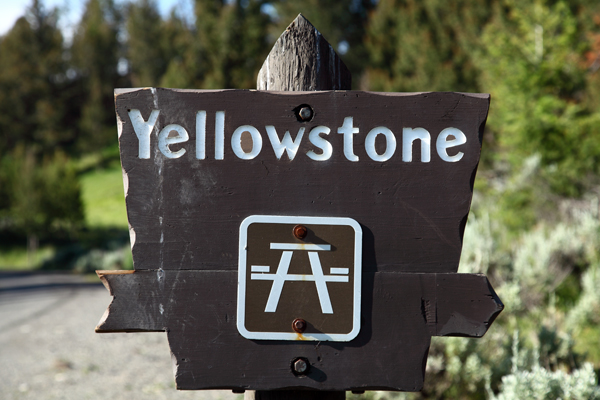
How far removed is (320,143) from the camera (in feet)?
4.92

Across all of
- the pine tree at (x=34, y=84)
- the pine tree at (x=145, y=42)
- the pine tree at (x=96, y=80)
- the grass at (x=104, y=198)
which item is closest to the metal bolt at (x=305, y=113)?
the grass at (x=104, y=198)

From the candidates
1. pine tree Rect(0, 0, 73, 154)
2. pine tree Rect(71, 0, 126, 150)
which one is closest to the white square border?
pine tree Rect(71, 0, 126, 150)

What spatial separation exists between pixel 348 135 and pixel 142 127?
62cm

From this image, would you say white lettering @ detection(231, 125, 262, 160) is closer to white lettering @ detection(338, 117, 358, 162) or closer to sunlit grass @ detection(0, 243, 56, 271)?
white lettering @ detection(338, 117, 358, 162)

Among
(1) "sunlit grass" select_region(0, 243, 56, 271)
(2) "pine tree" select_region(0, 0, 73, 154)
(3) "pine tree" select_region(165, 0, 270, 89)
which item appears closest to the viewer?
(3) "pine tree" select_region(165, 0, 270, 89)

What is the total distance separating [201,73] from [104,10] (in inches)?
1747

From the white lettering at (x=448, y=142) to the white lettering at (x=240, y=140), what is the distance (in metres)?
0.54

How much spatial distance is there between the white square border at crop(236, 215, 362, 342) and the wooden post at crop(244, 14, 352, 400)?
0.33 meters

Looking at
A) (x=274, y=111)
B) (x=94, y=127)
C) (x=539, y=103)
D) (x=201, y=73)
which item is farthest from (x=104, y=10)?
(x=274, y=111)

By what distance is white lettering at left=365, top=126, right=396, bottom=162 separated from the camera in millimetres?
1500

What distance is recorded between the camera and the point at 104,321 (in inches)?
57.1

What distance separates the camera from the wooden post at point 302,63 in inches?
65.9

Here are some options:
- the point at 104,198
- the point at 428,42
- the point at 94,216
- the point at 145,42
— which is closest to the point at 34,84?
the point at 145,42

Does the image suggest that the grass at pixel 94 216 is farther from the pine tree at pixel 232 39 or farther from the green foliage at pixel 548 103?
the green foliage at pixel 548 103
